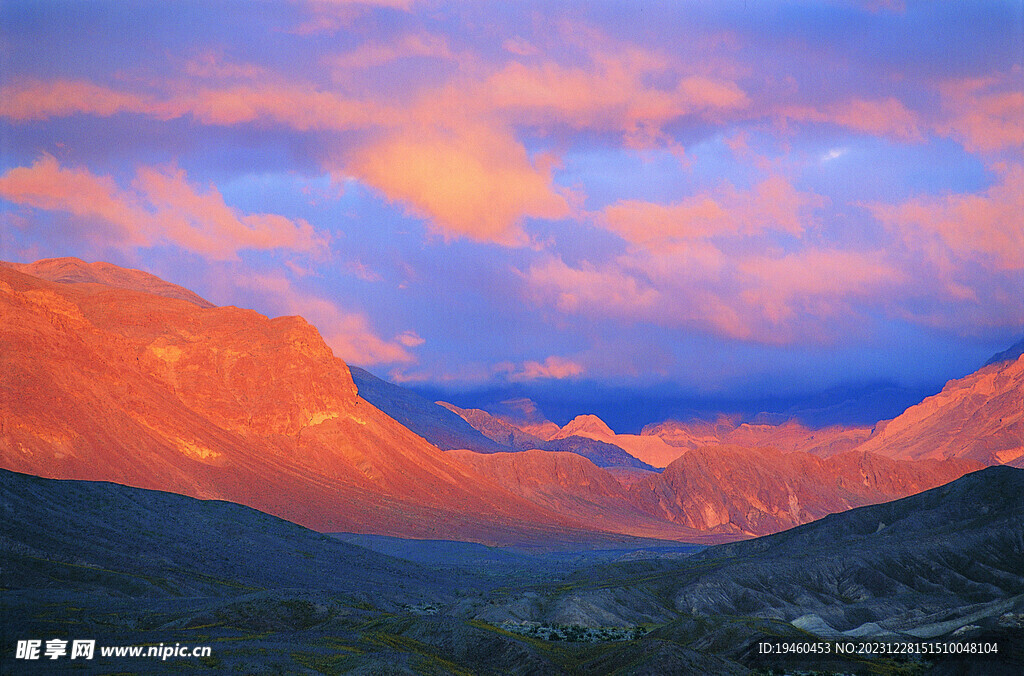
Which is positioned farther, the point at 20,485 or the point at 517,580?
the point at 517,580

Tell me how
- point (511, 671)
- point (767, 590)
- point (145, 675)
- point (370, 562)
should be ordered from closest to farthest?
point (145, 675)
point (511, 671)
point (767, 590)
point (370, 562)

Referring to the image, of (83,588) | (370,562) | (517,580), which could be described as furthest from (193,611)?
(517,580)

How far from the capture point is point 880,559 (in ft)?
434

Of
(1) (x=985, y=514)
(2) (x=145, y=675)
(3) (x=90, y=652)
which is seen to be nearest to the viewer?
(2) (x=145, y=675)

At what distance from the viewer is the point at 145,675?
2202 inches

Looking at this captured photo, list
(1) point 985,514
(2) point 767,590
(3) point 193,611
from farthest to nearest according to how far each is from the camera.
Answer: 1. (1) point 985,514
2. (2) point 767,590
3. (3) point 193,611

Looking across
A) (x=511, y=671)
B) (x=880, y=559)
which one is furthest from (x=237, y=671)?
(x=880, y=559)

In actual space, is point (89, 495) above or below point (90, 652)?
above

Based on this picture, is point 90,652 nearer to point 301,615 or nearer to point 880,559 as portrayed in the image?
point 301,615

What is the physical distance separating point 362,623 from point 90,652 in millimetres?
27116

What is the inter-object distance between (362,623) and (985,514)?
100765 millimetres

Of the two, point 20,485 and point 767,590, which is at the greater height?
point 20,485

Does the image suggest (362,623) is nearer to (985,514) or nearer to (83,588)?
(83,588)

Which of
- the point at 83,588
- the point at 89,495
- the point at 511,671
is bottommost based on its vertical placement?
the point at 511,671
